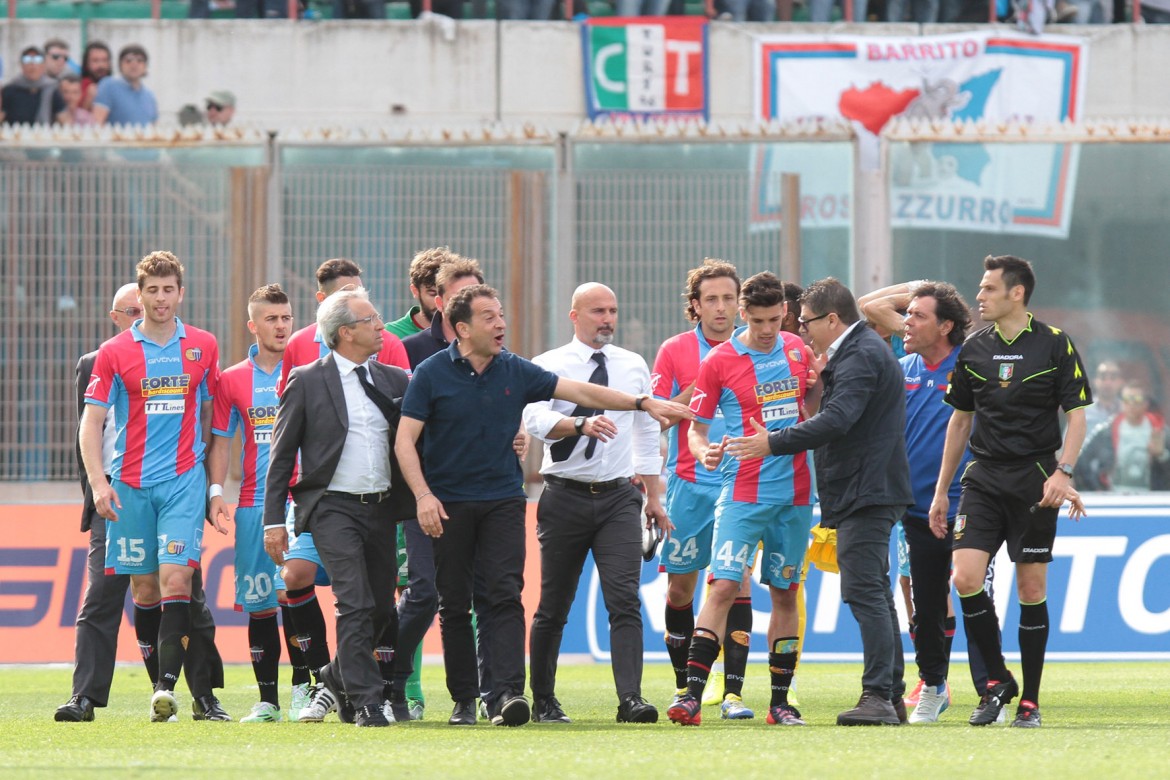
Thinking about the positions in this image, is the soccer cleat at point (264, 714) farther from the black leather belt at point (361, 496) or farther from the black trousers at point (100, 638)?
the black leather belt at point (361, 496)

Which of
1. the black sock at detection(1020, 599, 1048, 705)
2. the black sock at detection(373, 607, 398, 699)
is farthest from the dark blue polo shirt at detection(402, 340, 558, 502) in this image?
the black sock at detection(1020, 599, 1048, 705)

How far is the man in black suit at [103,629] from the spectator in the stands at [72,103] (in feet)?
31.5

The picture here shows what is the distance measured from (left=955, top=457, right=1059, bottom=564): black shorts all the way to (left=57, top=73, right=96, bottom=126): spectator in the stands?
1292cm

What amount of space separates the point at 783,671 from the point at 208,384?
332 cm

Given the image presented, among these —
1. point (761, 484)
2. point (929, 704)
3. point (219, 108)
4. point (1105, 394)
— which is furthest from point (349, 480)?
point (219, 108)

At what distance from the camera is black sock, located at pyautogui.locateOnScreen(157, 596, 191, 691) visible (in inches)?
366

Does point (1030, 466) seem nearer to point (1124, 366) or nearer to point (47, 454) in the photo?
point (1124, 366)

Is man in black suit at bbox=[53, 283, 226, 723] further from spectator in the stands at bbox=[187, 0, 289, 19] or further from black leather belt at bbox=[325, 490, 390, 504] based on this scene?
spectator in the stands at bbox=[187, 0, 289, 19]

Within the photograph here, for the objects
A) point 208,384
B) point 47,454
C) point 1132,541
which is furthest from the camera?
point 47,454

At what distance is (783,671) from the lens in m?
9.09

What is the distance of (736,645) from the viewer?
975cm

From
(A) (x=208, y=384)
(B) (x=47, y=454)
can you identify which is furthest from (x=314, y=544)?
(B) (x=47, y=454)

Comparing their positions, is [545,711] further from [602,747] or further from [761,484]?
[602,747]

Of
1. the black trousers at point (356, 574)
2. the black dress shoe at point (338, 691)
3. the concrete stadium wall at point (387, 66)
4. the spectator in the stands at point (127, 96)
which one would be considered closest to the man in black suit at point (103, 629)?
the black dress shoe at point (338, 691)
